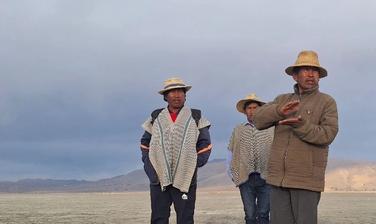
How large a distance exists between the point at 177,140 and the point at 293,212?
5.57 feet

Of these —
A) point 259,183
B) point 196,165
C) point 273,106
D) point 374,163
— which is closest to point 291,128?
point 273,106

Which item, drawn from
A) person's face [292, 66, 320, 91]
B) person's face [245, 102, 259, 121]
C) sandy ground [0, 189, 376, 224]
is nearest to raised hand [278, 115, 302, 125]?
person's face [292, 66, 320, 91]

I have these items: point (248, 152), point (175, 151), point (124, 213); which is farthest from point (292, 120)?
point (124, 213)

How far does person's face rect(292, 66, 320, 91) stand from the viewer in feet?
17.4

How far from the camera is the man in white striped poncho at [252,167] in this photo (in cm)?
802

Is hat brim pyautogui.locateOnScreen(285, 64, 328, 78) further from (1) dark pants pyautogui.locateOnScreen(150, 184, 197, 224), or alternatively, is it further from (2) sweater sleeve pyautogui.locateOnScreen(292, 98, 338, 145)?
(1) dark pants pyautogui.locateOnScreen(150, 184, 197, 224)

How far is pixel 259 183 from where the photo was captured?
26.5ft

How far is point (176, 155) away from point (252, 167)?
1866 millimetres

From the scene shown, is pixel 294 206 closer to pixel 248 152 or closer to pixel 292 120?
pixel 292 120

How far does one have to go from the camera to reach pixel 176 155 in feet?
21.3

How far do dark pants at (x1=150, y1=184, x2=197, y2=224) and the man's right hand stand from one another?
1.83 metres

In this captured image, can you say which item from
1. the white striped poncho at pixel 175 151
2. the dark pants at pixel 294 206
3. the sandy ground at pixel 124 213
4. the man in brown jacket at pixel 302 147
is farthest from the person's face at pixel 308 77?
the sandy ground at pixel 124 213

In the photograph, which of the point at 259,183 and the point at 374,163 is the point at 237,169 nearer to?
the point at 259,183

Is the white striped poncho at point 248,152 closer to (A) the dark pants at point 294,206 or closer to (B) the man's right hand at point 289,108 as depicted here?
(A) the dark pants at point 294,206
